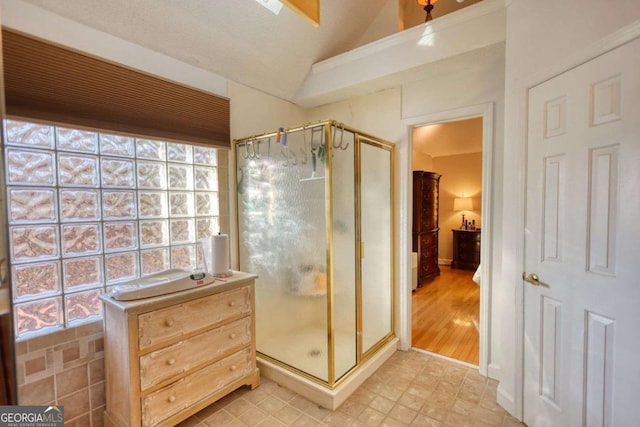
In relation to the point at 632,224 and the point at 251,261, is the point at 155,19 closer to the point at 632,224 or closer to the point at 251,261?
the point at 251,261

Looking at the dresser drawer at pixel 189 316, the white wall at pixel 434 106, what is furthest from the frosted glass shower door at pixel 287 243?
the white wall at pixel 434 106

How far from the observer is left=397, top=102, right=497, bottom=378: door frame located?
2.27 m

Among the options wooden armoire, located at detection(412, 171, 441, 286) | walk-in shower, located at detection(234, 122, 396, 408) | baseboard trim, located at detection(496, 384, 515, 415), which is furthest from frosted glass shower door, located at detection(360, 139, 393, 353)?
wooden armoire, located at detection(412, 171, 441, 286)

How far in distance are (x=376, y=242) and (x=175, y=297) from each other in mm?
1588

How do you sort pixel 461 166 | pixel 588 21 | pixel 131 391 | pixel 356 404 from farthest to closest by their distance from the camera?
pixel 461 166, pixel 356 404, pixel 131 391, pixel 588 21

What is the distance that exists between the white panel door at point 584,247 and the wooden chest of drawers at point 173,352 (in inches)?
73.7

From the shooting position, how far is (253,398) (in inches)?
81.5

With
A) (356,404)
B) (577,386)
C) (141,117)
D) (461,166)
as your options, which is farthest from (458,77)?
(461,166)

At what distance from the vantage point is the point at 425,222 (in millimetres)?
5000

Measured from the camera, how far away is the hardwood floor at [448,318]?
273 cm

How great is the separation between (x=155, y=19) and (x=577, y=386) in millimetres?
3140

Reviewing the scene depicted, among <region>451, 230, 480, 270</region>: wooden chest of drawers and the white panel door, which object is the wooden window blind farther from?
<region>451, 230, 480, 270</region>: wooden chest of drawers

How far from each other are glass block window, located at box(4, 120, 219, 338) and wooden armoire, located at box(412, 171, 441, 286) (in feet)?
11.8

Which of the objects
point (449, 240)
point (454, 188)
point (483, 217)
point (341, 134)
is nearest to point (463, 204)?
point (454, 188)
